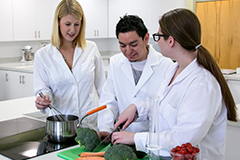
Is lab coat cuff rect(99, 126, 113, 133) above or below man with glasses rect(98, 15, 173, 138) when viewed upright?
below

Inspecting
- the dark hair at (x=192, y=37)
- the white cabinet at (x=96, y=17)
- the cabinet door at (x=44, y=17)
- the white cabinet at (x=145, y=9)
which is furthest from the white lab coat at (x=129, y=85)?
the white cabinet at (x=96, y=17)

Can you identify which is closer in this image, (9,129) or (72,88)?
(9,129)

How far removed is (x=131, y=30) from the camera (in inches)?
69.7

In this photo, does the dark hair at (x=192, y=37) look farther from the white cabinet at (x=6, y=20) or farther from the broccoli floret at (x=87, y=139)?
the white cabinet at (x=6, y=20)

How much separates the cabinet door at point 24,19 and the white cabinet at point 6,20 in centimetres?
7

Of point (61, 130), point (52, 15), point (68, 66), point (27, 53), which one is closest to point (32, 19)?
point (52, 15)

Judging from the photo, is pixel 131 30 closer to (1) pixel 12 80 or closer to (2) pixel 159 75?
(2) pixel 159 75

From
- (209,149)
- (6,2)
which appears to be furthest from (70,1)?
(6,2)

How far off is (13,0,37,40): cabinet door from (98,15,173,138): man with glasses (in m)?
3.10

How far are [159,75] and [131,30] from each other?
0.35 meters

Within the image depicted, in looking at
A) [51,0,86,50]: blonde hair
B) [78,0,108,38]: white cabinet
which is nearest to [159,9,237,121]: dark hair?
[51,0,86,50]: blonde hair

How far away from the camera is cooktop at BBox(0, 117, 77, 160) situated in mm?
1491

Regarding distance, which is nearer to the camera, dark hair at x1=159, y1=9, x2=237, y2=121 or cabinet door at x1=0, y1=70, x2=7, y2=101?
dark hair at x1=159, y1=9, x2=237, y2=121

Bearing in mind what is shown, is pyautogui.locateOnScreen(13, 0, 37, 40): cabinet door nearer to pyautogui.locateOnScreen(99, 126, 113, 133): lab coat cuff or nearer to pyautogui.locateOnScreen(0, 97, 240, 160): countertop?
pyautogui.locateOnScreen(0, 97, 240, 160): countertop
